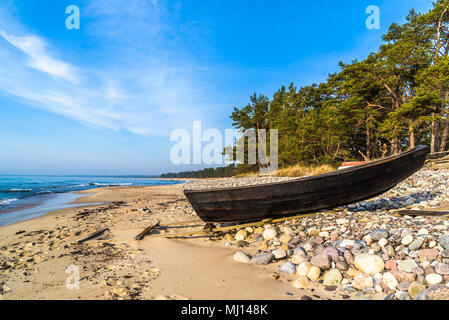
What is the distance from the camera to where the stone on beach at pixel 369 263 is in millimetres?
2510

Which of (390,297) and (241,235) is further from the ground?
(390,297)

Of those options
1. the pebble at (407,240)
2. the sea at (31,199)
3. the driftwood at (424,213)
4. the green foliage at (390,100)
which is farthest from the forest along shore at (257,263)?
the green foliage at (390,100)

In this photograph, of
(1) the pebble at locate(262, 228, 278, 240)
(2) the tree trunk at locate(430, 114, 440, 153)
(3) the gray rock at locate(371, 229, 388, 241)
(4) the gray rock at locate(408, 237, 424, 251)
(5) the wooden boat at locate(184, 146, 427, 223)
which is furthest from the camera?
(2) the tree trunk at locate(430, 114, 440, 153)

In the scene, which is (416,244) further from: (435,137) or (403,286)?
(435,137)

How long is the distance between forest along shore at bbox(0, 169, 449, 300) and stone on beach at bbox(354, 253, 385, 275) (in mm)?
11

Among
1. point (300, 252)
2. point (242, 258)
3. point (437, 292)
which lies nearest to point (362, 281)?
point (437, 292)

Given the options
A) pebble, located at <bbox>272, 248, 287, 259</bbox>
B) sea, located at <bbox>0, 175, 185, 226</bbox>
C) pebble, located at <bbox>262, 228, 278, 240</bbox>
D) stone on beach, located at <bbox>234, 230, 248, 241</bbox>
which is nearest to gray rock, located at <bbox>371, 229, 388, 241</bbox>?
pebble, located at <bbox>272, 248, 287, 259</bbox>

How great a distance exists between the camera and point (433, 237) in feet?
9.16

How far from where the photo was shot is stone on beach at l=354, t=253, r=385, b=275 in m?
2.51

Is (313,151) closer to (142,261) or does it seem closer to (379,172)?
(379,172)

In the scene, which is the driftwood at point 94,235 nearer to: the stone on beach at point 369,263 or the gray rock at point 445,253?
the stone on beach at point 369,263

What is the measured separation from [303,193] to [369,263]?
188 centimetres

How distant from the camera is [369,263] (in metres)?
2.58

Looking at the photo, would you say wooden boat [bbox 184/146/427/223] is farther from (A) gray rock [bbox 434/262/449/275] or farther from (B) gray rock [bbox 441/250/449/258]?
(A) gray rock [bbox 434/262/449/275]
